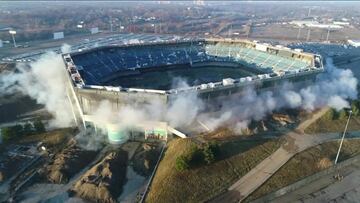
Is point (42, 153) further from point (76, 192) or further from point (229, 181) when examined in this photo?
point (229, 181)

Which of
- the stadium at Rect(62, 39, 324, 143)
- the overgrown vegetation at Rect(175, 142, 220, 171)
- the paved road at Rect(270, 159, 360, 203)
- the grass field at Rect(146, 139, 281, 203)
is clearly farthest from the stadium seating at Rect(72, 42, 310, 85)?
the paved road at Rect(270, 159, 360, 203)

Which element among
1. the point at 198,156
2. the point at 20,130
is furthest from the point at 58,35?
the point at 198,156

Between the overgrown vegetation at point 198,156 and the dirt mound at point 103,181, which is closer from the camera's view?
the dirt mound at point 103,181

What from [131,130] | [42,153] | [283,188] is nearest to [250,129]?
[283,188]

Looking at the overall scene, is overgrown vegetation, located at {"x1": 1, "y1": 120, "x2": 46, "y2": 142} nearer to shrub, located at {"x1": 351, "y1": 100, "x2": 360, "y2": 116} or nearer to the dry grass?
the dry grass

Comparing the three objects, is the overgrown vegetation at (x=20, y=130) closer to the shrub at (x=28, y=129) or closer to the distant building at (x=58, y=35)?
the shrub at (x=28, y=129)

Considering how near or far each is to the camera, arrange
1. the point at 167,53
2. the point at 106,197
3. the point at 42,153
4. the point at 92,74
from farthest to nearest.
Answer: the point at 167,53, the point at 92,74, the point at 42,153, the point at 106,197

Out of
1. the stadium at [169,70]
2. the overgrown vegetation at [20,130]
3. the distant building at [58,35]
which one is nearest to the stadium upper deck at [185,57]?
the stadium at [169,70]
